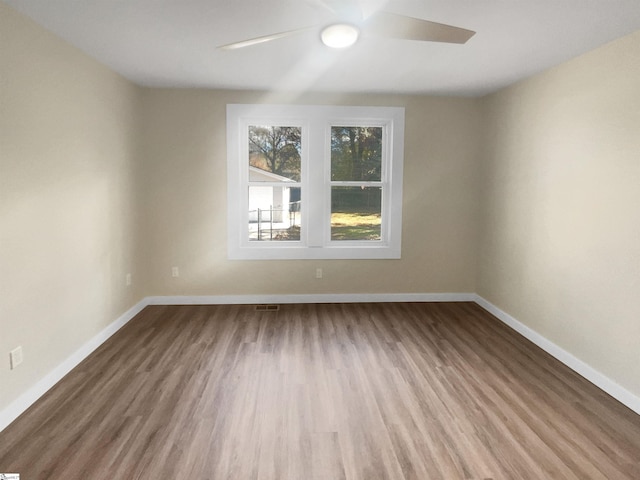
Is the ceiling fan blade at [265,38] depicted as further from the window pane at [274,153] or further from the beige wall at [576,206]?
the window pane at [274,153]

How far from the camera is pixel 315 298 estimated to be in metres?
4.69

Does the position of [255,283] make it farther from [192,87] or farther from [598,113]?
[598,113]

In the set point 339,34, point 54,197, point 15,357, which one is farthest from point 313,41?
point 15,357

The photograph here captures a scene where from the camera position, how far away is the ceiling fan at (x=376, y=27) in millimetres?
1968

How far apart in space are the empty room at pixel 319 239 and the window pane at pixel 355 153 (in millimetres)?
26

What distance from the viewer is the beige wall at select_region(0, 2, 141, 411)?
2307mm

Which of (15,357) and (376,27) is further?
(15,357)

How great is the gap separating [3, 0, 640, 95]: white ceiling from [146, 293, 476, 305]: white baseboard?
228 cm

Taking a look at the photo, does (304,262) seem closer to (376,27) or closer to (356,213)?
(356,213)

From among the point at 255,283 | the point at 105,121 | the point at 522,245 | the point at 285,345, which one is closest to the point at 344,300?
the point at 255,283

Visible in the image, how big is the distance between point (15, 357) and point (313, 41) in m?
2.74

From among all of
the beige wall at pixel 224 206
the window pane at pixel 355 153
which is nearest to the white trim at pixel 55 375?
the beige wall at pixel 224 206

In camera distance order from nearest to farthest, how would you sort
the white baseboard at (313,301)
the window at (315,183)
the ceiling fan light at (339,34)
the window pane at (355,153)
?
the ceiling fan light at (339,34), the white baseboard at (313,301), the window at (315,183), the window pane at (355,153)

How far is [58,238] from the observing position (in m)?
2.81
